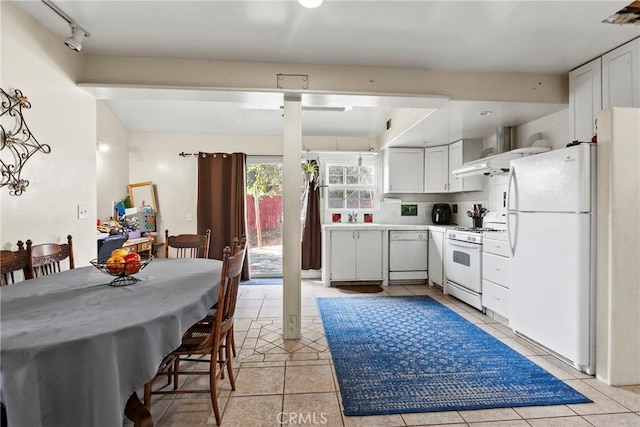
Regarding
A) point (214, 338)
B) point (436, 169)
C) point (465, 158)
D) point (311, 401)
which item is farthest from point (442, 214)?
point (214, 338)

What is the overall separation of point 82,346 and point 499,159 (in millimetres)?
3770

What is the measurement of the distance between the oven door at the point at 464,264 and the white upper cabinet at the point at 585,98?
1421mm

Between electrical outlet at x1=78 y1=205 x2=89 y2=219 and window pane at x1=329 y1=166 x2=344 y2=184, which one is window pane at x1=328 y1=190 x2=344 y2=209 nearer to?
window pane at x1=329 y1=166 x2=344 y2=184

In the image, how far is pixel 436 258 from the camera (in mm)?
4406

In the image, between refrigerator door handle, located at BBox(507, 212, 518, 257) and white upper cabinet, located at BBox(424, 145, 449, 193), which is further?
white upper cabinet, located at BBox(424, 145, 449, 193)

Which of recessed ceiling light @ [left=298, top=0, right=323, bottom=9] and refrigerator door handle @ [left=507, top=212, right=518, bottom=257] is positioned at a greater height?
recessed ceiling light @ [left=298, top=0, right=323, bottom=9]

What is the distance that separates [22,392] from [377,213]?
15.4 ft

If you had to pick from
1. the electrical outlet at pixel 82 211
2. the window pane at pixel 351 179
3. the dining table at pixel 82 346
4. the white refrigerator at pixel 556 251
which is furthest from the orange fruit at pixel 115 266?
the window pane at pixel 351 179

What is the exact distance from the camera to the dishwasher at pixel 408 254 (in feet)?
15.0

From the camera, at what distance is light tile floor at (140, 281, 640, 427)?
5.63 feet

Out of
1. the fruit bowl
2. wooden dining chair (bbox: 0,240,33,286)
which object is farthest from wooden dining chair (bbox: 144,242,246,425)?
wooden dining chair (bbox: 0,240,33,286)

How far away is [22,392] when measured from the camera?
96 centimetres

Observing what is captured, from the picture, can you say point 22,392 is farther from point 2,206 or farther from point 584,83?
point 584,83

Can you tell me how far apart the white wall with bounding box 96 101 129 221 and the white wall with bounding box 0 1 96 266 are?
4.88ft
